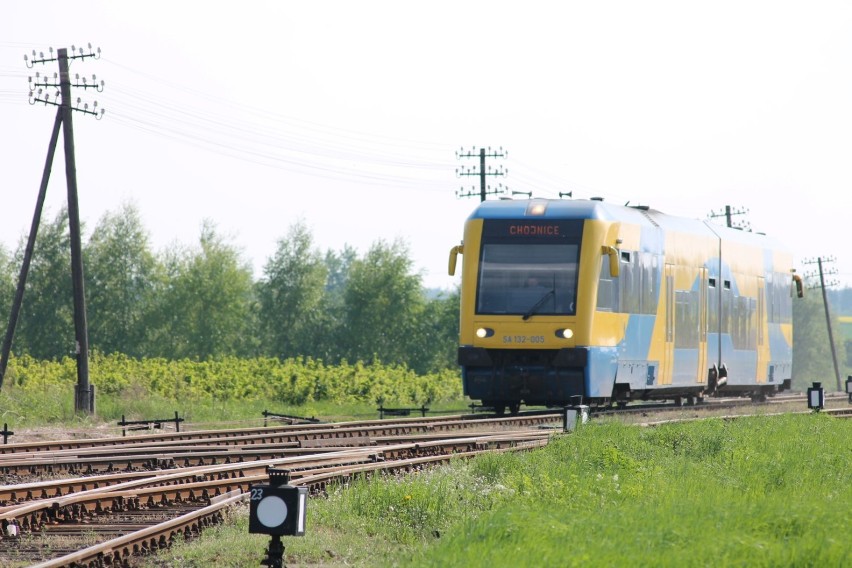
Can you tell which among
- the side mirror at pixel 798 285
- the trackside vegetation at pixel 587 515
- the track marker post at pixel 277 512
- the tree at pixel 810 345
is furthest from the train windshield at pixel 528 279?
the tree at pixel 810 345

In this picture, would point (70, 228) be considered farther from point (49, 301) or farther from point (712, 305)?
point (49, 301)

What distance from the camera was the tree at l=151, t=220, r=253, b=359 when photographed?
84125 millimetres

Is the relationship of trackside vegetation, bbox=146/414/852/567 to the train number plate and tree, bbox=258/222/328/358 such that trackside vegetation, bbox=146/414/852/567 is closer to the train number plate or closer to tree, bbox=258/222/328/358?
the train number plate

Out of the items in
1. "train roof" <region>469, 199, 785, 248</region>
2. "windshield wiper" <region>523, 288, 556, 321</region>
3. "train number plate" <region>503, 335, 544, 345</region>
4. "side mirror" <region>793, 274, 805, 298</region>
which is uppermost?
"train roof" <region>469, 199, 785, 248</region>

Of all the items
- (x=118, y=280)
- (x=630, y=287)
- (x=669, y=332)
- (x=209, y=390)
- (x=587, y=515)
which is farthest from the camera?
(x=118, y=280)

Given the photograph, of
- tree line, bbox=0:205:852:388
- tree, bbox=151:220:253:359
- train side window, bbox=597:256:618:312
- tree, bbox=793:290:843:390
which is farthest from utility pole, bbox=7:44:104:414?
tree, bbox=793:290:843:390

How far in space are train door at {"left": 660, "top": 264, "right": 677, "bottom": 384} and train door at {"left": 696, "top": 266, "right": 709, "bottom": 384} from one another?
1688 mm

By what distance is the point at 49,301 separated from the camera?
7738cm

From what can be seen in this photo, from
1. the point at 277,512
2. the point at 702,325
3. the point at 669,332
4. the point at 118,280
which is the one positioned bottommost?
the point at 277,512

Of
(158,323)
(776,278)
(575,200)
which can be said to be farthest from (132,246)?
(575,200)

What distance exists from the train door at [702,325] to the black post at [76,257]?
12602 mm

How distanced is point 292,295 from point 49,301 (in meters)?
15.5

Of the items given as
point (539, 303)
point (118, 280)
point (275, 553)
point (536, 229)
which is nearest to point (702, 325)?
point (539, 303)

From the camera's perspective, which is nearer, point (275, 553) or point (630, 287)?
point (275, 553)
